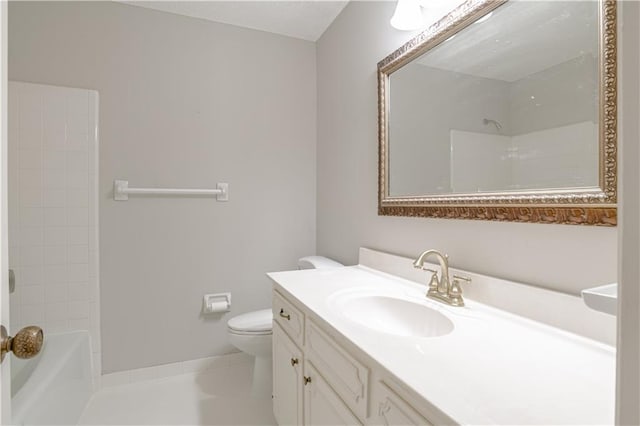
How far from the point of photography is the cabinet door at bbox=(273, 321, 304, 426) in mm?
1175

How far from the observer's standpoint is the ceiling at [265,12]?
6.29 feet

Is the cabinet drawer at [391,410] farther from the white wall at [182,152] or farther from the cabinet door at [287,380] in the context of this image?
the white wall at [182,152]

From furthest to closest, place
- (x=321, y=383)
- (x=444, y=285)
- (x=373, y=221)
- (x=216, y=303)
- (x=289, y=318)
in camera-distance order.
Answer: (x=216, y=303) → (x=373, y=221) → (x=289, y=318) → (x=444, y=285) → (x=321, y=383)

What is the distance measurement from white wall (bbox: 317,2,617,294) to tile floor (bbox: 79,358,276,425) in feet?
3.25

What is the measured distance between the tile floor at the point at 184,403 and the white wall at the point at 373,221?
0.99 meters

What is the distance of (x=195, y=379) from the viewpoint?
79.7 inches

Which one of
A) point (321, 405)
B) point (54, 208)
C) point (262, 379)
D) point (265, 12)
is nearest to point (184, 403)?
point (262, 379)

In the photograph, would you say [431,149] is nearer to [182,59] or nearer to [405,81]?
[405,81]

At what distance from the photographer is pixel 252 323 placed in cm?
181

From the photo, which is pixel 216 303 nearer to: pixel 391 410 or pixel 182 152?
pixel 182 152

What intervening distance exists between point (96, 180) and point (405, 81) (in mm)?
1788

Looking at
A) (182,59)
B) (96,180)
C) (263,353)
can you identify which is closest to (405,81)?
(182,59)

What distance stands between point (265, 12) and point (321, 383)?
2.09m

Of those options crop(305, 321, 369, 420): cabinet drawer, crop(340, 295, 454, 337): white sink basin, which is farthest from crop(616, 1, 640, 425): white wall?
crop(340, 295, 454, 337): white sink basin
